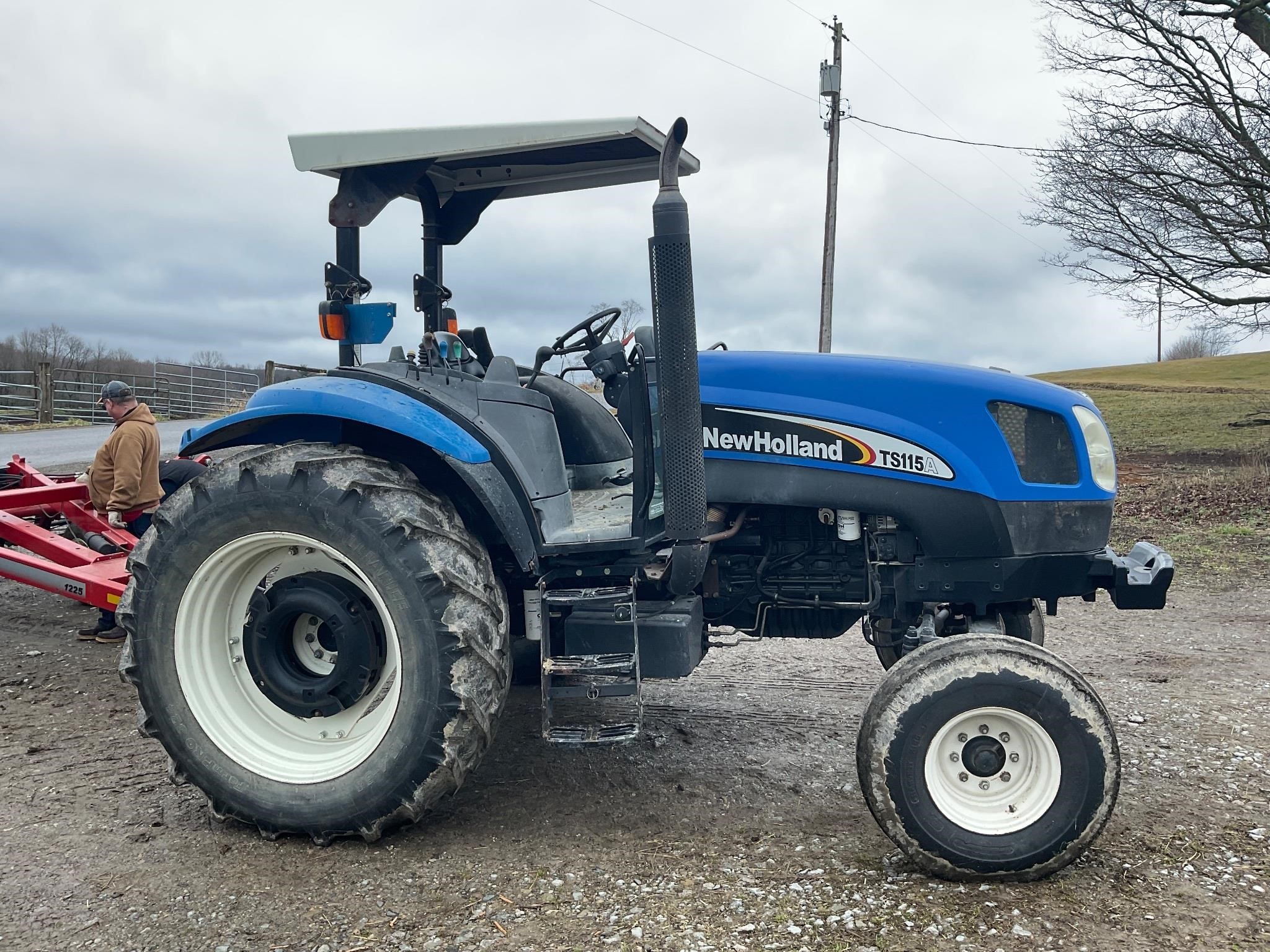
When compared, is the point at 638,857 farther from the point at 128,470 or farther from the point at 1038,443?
the point at 128,470

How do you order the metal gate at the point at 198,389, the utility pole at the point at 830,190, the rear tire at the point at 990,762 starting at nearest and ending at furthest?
the rear tire at the point at 990,762
the utility pole at the point at 830,190
the metal gate at the point at 198,389

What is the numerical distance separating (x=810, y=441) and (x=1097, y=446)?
988mm

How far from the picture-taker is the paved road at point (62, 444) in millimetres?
13344

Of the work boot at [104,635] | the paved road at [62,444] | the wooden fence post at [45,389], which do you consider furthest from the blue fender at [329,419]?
the wooden fence post at [45,389]

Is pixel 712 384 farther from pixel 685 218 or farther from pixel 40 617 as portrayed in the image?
pixel 40 617

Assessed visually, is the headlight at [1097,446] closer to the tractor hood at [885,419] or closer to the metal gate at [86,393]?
the tractor hood at [885,419]

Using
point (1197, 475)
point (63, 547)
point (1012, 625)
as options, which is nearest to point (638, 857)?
point (1012, 625)

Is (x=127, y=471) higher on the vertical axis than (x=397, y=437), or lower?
lower

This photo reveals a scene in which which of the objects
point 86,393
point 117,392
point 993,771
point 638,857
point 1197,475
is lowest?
point 638,857

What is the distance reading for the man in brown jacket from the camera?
6492mm

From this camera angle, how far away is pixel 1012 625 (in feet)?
13.1

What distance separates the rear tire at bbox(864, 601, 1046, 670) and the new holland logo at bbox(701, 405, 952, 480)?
67 cm

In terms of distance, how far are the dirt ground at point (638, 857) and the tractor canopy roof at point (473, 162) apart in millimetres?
2145

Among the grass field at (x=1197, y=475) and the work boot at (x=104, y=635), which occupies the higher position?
the grass field at (x=1197, y=475)
